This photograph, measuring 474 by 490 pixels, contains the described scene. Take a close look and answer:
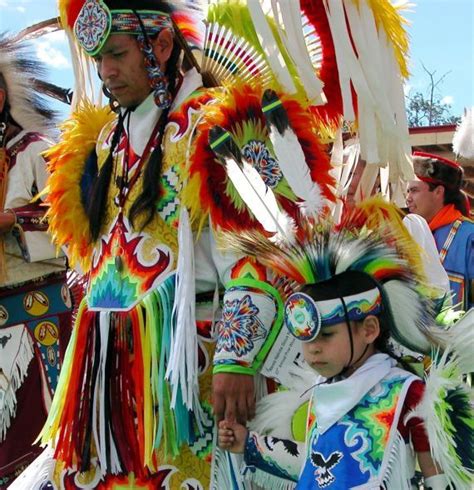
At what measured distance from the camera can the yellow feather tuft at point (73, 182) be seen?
3.09 meters

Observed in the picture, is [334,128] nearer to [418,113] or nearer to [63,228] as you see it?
[63,228]

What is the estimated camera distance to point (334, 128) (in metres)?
3.00

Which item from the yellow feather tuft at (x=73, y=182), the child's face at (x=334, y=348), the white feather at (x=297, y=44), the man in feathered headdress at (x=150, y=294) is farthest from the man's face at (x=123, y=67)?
the child's face at (x=334, y=348)

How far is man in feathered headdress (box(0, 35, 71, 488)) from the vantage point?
4.16 metres

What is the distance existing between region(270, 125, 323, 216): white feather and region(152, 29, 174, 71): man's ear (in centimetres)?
49

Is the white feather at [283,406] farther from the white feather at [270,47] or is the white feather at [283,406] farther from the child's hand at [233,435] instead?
→ the white feather at [270,47]

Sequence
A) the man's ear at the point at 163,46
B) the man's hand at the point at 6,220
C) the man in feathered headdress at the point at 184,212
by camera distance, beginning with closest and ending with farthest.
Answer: the man in feathered headdress at the point at 184,212
the man's ear at the point at 163,46
the man's hand at the point at 6,220

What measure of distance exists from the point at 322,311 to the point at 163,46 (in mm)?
959

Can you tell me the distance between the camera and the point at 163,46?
9.80 feet

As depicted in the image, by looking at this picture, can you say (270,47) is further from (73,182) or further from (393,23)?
(73,182)

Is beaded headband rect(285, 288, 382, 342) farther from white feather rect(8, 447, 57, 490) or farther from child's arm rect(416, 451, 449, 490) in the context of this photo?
white feather rect(8, 447, 57, 490)

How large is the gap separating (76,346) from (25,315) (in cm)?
142

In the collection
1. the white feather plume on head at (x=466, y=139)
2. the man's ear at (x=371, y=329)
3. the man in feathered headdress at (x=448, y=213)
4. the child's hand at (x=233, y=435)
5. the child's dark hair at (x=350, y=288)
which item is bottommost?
the child's hand at (x=233, y=435)

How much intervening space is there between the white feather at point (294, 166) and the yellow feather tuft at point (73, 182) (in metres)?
0.68
